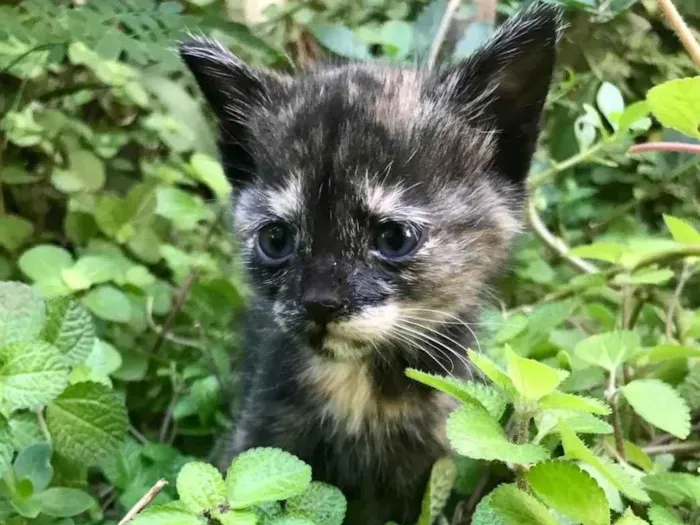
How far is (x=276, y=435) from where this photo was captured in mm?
1092

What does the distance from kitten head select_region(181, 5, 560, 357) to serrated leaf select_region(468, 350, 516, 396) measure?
0.30 meters

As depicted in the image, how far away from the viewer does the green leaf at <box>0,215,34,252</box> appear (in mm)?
1318

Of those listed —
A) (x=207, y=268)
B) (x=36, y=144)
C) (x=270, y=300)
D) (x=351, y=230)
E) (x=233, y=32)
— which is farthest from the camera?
(x=36, y=144)

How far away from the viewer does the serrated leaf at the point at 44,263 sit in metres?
1.12

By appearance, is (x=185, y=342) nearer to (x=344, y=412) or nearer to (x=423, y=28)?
(x=344, y=412)

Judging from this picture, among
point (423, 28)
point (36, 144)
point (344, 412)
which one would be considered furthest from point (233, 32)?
point (344, 412)

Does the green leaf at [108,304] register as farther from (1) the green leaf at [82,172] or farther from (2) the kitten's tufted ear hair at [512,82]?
(2) the kitten's tufted ear hair at [512,82]

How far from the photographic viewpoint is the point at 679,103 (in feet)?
2.61

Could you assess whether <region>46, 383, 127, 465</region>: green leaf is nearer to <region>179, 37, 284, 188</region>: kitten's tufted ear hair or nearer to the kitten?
the kitten

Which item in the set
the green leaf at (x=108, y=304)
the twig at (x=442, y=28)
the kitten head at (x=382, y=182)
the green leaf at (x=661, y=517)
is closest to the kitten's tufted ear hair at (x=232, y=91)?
the kitten head at (x=382, y=182)

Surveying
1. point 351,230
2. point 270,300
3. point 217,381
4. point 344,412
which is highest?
point 351,230

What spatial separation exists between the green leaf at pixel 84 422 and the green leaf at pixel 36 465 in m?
0.01

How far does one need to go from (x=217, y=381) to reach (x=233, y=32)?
0.55 meters

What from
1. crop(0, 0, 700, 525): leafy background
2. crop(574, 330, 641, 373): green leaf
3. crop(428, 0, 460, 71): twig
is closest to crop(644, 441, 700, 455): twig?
crop(0, 0, 700, 525): leafy background
